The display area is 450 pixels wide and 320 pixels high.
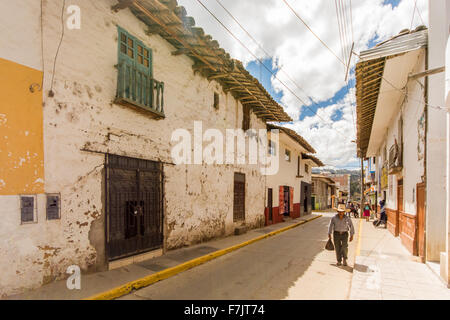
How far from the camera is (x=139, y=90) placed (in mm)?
6566

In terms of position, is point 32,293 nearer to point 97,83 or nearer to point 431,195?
point 97,83

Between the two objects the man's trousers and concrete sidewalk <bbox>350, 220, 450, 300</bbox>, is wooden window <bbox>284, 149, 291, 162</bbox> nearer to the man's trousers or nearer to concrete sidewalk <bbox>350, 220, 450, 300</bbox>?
concrete sidewalk <bbox>350, 220, 450, 300</bbox>

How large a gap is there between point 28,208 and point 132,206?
90.8 inches

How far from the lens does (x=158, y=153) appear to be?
7328mm

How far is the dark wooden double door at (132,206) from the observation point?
5.96 meters

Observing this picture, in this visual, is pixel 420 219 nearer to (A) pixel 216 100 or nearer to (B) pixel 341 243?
(B) pixel 341 243

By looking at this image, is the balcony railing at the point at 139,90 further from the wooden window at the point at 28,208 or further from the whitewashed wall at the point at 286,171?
the whitewashed wall at the point at 286,171

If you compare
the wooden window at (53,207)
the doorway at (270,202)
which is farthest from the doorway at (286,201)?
the wooden window at (53,207)

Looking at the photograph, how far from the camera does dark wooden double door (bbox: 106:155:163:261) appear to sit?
5.96 meters

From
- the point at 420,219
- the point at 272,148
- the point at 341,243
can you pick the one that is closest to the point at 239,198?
the point at 272,148

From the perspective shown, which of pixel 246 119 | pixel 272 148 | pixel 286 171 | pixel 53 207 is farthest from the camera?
pixel 286 171

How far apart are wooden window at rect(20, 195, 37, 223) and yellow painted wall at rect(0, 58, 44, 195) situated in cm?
12

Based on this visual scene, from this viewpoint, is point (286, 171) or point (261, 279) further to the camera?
point (286, 171)
